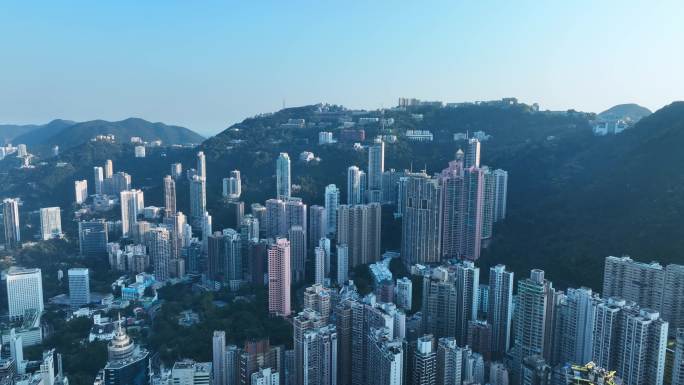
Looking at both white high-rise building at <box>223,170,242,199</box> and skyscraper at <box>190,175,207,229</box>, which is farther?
white high-rise building at <box>223,170,242,199</box>

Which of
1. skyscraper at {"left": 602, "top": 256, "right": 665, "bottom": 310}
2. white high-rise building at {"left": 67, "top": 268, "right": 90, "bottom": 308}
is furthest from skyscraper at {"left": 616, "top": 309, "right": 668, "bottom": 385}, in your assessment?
white high-rise building at {"left": 67, "top": 268, "right": 90, "bottom": 308}

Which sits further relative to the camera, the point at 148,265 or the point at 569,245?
the point at 148,265

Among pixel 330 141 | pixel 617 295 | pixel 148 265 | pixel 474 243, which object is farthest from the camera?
pixel 330 141

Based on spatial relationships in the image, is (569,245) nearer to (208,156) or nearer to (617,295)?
(617,295)

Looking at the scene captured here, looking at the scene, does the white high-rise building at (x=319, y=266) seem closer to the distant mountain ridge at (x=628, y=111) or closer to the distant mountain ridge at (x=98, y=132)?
the distant mountain ridge at (x=628, y=111)

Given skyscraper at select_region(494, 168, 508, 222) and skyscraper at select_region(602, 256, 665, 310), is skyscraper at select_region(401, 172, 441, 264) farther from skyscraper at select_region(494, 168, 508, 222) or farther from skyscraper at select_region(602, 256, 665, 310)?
skyscraper at select_region(602, 256, 665, 310)

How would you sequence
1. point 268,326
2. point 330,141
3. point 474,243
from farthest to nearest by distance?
point 330,141
point 474,243
point 268,326

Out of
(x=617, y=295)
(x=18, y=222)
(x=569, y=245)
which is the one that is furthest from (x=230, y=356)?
(x=18, y=222)

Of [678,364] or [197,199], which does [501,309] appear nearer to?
[678,364]
